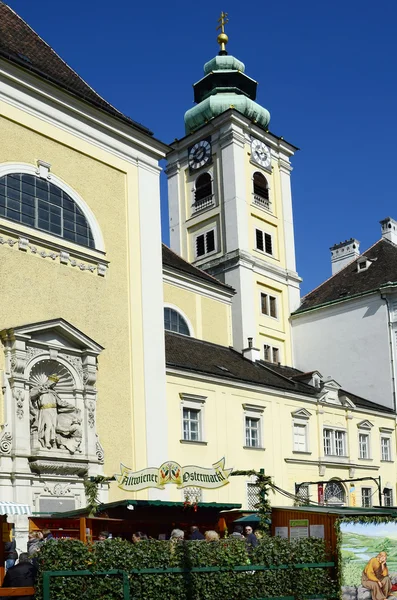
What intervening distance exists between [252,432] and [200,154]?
20.2 metres

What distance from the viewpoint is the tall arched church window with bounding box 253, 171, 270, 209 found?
43.3m

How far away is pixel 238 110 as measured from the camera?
1758 inches

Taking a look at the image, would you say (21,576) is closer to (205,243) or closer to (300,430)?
(300,430)

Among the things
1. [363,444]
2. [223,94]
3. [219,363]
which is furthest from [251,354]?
[223,94]

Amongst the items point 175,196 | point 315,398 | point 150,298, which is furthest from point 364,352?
point 150,298

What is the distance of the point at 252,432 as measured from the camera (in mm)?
29141

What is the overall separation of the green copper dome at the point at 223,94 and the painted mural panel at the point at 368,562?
33.5 m

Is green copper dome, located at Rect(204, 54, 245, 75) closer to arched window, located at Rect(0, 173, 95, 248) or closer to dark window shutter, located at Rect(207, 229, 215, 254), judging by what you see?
dark window shutter, located at Rect(207, 229, 215, 254)

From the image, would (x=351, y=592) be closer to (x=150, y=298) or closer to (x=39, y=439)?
(x=39, y=439)

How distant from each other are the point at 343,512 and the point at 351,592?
48.0 inches

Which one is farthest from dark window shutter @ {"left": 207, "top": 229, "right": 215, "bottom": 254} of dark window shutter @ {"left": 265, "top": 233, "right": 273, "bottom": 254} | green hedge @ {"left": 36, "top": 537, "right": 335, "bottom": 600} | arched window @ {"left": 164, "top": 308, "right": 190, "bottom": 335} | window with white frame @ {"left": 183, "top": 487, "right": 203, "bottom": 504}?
green hedge @ {"left": 36, "top": 537, "right": 335, "bottom": 600}

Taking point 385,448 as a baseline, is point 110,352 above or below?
above

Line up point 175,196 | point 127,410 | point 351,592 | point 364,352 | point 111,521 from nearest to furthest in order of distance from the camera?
point 351,592 → point 111,521 → point 127,410 → point 364,352 → point 175,196

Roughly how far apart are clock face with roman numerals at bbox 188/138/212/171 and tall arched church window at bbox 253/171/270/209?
2714mm
